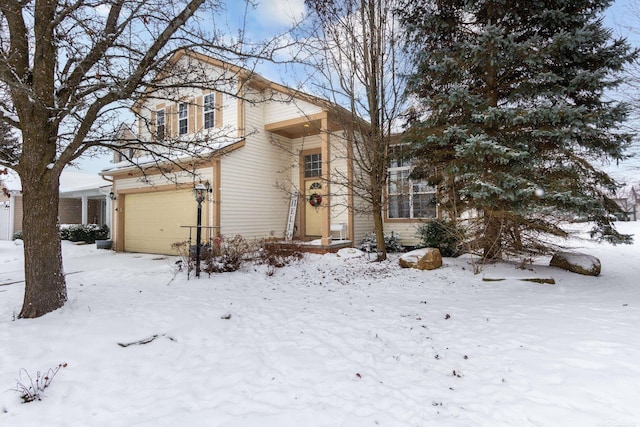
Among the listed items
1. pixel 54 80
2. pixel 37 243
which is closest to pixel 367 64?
pixel 54 80

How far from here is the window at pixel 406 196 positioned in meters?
10.7

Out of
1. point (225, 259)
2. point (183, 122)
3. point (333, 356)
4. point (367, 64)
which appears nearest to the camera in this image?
point (333, 356)

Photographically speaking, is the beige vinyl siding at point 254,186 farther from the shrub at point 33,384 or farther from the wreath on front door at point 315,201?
the shrub at point 33,384

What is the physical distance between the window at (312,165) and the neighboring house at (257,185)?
0.12ft

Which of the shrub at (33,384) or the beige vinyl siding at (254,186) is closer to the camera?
the shrub at (33,384)

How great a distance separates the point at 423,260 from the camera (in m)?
7.25

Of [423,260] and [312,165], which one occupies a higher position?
[312,165]

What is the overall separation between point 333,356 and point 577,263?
6040mm

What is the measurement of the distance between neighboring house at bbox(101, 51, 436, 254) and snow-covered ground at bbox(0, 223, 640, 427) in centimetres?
483

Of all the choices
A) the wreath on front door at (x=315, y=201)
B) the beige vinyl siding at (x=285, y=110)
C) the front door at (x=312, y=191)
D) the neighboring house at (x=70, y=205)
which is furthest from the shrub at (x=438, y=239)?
the neighboring house at (x=70, y=205)

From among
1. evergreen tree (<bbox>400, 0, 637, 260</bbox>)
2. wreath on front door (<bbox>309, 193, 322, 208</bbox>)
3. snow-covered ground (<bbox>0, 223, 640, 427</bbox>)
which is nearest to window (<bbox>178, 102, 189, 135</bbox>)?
wreath on front door (<bbox>309, 193, 322, 208</bbox>)

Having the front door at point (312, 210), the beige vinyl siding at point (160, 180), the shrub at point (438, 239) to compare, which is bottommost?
the shrub at point (438, 239)

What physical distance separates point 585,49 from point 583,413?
6704mm

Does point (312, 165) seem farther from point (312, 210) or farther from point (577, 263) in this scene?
point (577, 263)
